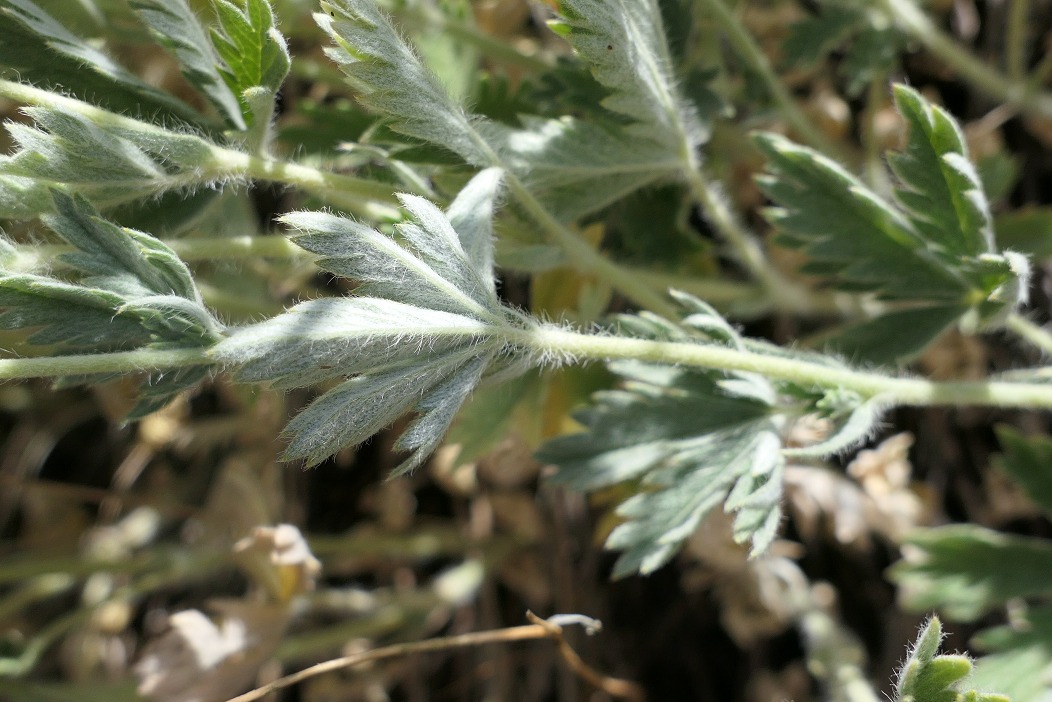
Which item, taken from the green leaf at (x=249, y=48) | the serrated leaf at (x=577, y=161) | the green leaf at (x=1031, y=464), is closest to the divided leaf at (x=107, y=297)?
the green leaf at (x=249, y=48)

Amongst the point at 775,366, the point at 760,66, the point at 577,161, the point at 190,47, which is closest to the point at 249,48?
the point at 190,47

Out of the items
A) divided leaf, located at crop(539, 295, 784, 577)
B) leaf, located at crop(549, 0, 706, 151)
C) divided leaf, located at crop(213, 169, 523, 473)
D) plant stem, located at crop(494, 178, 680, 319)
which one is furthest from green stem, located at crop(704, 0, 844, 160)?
divided leaf, located at crop(213, 169, 523, 473)

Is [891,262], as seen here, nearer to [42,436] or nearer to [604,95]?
[604,95]

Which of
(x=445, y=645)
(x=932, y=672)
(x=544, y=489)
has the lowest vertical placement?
(x=544, y=489)

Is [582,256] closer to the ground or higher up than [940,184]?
closer to the ground

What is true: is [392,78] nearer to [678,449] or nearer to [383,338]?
[383,338]

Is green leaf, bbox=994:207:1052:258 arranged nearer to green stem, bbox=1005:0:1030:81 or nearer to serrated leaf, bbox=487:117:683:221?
green stem, bbox=1005:0:1030:81

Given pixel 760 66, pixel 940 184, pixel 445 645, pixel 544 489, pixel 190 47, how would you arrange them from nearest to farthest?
pixel 190 47 → pixel 940 184 → pixel 445 645 → pixel 760 66 → pixel 544 489

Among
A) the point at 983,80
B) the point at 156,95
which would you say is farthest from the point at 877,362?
the point at 156,95
